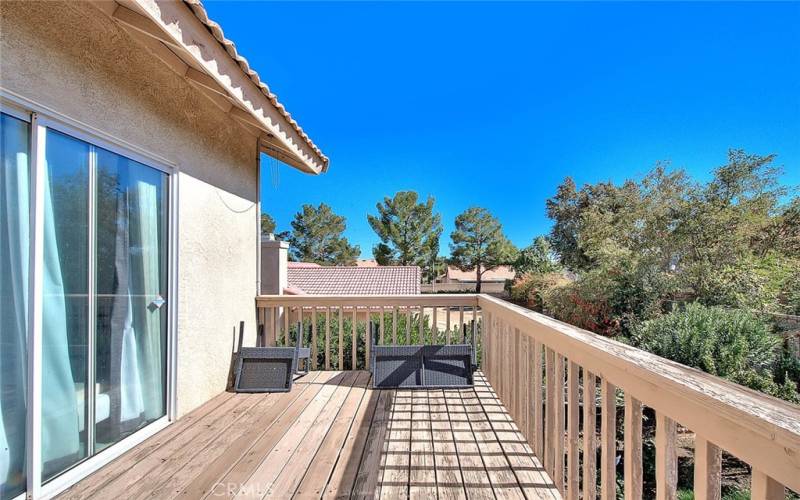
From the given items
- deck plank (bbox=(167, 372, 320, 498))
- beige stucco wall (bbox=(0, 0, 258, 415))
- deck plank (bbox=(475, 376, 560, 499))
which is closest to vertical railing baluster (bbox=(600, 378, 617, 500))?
deck plank (bbox=(475, 376, 560, 499))

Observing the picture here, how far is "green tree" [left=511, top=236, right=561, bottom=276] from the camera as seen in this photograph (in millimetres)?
22250

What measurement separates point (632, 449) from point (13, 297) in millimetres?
2464

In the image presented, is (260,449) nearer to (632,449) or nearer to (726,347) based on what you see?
(632,449)

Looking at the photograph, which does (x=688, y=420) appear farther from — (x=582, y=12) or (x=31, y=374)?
(x=582, y=12)

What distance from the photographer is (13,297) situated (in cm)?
152

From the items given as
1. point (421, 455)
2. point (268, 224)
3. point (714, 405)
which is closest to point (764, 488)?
point (714, 405)

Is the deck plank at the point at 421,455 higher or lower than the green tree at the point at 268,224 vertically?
lower

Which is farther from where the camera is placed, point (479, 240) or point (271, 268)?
point (479, 240)

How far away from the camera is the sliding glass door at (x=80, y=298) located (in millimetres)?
1523

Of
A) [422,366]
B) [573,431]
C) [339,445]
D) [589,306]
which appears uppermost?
[573,431]

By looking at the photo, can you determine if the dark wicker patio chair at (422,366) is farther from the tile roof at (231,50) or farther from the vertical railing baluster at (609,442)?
the tile roof at (231,50)

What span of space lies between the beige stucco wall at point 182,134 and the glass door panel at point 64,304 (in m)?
0.28

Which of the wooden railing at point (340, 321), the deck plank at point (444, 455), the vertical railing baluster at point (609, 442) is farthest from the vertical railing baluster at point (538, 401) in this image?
the wooden railing at point (340, 321)

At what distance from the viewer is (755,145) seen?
8750mm
